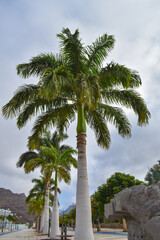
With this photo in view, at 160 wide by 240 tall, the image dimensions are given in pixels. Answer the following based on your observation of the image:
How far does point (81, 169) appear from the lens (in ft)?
26.1

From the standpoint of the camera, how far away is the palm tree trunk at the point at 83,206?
695cm

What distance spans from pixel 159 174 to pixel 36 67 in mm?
27705

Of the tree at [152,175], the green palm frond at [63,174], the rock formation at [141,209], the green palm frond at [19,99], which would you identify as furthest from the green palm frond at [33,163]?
the tree at [152,175]

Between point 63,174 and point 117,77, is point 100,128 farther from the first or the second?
point 63,174

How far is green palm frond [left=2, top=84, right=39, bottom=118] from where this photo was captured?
9016mm

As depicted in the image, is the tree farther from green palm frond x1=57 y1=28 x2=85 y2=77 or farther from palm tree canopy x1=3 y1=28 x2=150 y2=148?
green palm frond x1=57 y1=28 x2=85 y2=77

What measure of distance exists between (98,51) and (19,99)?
4.72 m

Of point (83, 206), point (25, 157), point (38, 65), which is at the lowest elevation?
point (83, 206)

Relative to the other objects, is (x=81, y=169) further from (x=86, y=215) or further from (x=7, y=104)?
(x=7, y=104)

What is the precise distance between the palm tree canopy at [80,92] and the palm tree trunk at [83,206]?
1770 mm

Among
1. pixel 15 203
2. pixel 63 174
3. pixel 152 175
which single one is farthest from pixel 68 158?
pixel 15 203

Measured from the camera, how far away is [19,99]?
30.3 ft

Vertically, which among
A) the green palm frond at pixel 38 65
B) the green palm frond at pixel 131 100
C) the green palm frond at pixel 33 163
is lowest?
the green palm frond at pixel 33 163

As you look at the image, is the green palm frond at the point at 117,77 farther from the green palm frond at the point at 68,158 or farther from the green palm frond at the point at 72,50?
the green palm frond at the point at 68,158
